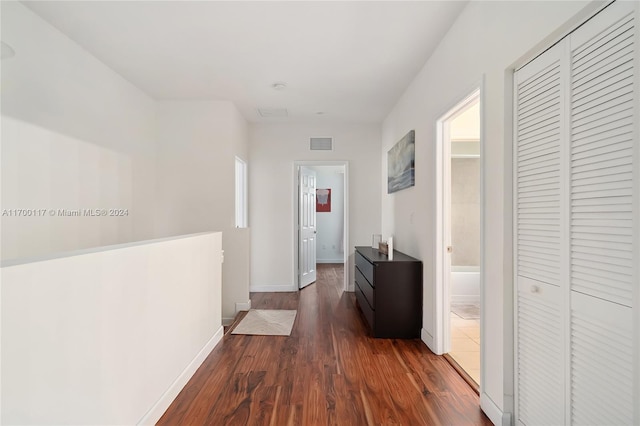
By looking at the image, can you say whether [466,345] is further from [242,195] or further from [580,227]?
[242,195]

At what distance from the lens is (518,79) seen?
1701mm

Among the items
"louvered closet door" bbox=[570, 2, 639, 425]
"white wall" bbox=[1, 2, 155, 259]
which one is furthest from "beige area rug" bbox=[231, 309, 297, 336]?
"louvered closet door" bbox=[570, 2, 639, 425]

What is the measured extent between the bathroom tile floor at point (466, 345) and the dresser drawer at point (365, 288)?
34.0 inches

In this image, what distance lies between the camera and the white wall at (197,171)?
13.5 feet

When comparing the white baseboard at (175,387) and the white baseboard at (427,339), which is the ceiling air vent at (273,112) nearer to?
the white baseboard at (175,387)

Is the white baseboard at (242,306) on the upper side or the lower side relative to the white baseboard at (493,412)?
lower

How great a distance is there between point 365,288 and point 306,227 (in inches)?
82.4

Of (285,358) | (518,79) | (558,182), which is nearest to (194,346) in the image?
(285,358)

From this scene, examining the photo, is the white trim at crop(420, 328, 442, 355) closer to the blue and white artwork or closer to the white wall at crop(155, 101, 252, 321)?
the blue and white artwork

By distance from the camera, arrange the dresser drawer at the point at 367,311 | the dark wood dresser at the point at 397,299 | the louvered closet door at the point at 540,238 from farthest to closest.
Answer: the dresser drawer at the point at 367,311, the dark wood dresser at the point at 397,299, the louvered closet door at the point at 540,238

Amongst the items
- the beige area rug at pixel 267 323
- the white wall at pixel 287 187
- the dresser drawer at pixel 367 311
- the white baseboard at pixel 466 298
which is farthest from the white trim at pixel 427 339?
the white wall at pixel 287 187

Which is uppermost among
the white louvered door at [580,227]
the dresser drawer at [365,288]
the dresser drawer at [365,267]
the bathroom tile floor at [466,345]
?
the white louvered door at [580,227]

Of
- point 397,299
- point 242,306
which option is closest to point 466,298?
point 397,299

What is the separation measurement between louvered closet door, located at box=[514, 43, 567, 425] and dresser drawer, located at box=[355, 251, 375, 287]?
5.44 feet
